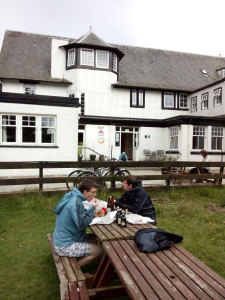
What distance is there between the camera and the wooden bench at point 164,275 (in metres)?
2.34

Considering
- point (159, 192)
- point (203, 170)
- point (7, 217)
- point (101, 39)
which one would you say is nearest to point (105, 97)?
point (101, 39)

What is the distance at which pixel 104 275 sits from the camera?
3.50 m

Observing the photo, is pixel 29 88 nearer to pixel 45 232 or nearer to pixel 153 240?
pixel 45 232

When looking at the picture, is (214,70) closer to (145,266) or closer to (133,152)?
(133,152)

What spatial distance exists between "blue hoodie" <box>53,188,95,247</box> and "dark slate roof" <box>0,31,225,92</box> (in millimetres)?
20147

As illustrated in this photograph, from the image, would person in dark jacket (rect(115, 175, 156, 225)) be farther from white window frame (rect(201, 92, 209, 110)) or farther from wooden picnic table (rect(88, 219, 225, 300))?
white window frame (rect(201, 92, 209, 110))

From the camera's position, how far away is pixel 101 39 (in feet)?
76.9

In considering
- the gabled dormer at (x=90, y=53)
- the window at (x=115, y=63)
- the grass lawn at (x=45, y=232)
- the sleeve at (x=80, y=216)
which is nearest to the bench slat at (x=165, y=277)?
the sleeve at (x=80, y=216)

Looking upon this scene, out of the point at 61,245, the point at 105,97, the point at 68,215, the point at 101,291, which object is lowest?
the point at 101,291

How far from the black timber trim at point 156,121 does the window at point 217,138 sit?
0.45m

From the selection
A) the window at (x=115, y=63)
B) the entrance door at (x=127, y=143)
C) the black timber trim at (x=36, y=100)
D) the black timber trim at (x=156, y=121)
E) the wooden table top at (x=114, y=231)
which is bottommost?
the wooden table top at (x=114, y=231)

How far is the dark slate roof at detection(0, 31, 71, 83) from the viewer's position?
72.8ft

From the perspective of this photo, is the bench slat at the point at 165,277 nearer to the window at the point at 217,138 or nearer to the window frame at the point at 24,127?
the window frame at the point at 24,127

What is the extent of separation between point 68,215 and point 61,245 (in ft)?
1.42
